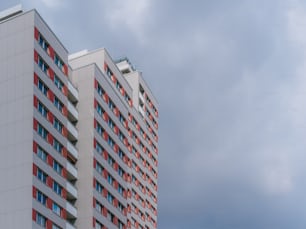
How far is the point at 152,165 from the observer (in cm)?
14088

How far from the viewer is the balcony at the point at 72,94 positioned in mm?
98825

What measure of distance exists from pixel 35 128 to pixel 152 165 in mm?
60839

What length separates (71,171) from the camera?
94812 mm

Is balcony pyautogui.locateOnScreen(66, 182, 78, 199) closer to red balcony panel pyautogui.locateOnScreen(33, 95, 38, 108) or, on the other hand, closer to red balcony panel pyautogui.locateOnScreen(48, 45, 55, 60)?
red balcony panel pyautogui.locateOnScreen(33, 95, 38, 108)

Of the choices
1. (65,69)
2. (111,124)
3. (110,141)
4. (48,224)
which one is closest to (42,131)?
(48,224)

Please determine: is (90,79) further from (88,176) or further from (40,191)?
(40,191)

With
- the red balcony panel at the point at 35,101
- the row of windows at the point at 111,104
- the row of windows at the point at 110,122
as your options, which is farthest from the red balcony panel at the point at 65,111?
the row of windows at the point at 111,104

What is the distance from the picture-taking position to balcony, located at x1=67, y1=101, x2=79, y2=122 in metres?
97.9

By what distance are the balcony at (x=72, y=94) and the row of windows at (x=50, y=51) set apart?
13.9 ft

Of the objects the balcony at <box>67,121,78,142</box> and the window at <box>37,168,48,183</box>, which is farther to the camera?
the balcony at <box>67,121,78,142</box>

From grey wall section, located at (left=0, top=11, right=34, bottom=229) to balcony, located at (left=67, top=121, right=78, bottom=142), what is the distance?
13.2 m

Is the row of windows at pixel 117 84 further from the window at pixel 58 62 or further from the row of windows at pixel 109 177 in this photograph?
the window at pixel 58 62

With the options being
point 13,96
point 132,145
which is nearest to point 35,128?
point 13,96

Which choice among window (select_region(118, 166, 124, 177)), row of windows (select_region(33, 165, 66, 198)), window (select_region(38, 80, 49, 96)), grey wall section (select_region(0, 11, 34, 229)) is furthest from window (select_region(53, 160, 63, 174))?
window (select_region(118, 166, 124, 177))
